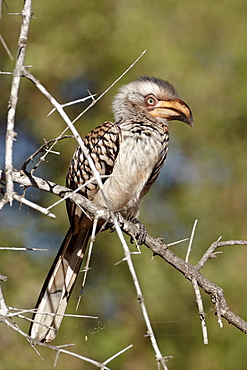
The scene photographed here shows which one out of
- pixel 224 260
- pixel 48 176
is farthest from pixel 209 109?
pixel 48 176

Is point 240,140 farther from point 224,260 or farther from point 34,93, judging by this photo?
point 34,93

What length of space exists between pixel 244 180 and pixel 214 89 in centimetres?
110

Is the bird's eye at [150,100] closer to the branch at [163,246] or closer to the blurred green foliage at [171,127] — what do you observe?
the branch at [163,246]

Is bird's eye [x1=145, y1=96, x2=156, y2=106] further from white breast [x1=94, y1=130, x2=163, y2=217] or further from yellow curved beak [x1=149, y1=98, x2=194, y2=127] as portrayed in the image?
white breast [x1=94, y1=130, x2=163, y2=217]

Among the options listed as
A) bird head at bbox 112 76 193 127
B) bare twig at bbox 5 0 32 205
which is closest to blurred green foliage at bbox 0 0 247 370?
bird head at bbox 112 76 193 127

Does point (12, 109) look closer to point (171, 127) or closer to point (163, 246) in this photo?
point (163, 246)

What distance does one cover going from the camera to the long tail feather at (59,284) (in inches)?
94.9

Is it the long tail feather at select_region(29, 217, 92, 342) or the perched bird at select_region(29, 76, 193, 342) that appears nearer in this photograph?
the long tail feather at select_region(29, 217, 92, 342)

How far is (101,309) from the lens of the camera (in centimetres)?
253

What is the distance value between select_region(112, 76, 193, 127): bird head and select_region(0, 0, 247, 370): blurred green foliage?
3.61ft

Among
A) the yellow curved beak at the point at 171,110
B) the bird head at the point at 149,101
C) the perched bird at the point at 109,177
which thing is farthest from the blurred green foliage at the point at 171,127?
the perched bird at the point at 109,177

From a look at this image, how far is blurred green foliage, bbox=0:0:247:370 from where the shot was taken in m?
4.80

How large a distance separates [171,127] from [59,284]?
351 cm

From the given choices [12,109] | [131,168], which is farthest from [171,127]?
[12,109]
